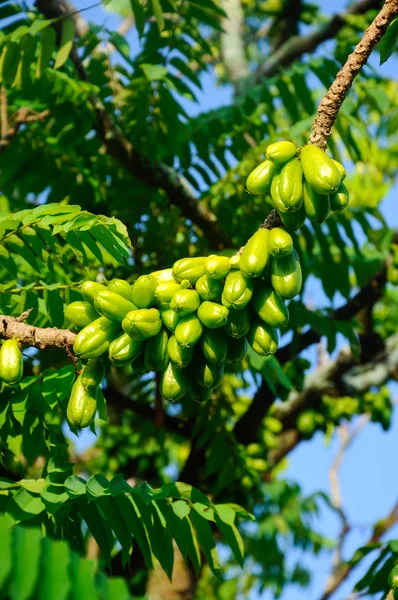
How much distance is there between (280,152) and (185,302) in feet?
1.65

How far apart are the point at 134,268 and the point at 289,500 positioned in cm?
268

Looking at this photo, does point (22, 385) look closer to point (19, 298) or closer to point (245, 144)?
point (19, 298)

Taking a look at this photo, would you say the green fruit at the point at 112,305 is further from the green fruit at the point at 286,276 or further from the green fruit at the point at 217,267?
the green fruit at the point at 286,276

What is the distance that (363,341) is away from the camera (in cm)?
600

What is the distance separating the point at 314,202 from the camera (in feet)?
6.77

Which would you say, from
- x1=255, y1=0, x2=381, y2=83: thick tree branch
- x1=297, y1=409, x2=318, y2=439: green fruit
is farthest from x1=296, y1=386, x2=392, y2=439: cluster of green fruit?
x1=255, y1=0, x2=381, y2=83: thick tree branch

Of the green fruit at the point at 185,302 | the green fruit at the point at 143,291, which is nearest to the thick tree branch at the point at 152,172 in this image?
the green fruit at the point at 143,291

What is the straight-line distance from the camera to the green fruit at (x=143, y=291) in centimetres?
214

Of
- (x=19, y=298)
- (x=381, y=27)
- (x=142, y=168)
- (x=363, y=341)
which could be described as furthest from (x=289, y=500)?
(x=381, y=27)

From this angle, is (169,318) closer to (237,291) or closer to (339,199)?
(237,291)

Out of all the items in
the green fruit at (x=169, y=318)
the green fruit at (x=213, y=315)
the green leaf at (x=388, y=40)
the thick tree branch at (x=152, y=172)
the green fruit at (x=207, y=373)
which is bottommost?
the green fruit at (x=207, y=373)

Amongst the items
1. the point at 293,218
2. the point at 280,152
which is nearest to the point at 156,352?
the point at 293,218

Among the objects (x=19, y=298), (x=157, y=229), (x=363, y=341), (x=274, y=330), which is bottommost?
(x=274, y=330)

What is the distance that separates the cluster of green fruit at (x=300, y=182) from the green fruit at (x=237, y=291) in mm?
202
